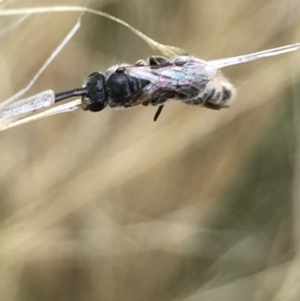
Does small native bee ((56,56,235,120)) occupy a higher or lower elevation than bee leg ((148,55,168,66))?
lower

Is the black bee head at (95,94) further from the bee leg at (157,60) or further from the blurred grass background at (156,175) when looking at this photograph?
the blurred grass background at (156,175)

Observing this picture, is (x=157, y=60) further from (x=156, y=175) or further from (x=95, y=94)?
(x=156, y=175)

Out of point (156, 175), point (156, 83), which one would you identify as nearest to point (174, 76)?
point (156, 83)

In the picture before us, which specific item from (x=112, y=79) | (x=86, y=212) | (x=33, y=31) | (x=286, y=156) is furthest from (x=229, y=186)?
(x=112, y=79)

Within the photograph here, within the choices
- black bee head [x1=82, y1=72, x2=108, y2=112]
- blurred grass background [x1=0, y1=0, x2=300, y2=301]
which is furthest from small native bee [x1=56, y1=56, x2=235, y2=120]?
blurred grass background [x1=0, y1=0, x2=300, y2=301]

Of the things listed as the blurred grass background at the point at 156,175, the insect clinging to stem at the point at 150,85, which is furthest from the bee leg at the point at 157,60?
the blurred grass background at the point at 156,175

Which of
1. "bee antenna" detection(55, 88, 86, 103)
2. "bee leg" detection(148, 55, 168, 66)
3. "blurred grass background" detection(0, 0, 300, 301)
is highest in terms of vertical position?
"blurred grass background" detection(0, 0, 300, 301)

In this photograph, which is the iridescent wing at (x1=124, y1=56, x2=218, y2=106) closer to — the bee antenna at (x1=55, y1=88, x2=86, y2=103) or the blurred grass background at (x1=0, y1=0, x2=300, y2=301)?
the bee antenna at (x1=55, y1=88, x2=86, y2=103)
